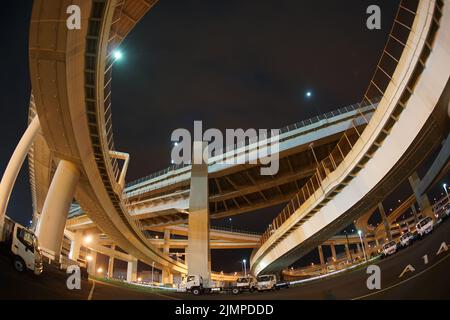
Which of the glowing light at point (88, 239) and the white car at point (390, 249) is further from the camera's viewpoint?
the glowing light at point (88, 239)

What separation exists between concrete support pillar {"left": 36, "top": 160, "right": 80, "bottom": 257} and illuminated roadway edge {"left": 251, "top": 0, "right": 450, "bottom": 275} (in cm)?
1855

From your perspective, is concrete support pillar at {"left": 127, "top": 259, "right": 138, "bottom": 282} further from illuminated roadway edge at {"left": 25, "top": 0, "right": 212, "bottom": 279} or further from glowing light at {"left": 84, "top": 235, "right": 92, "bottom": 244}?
illuminated roadway edge at {"left": 25, "top": 0, "right": 212, "bottom": 279}

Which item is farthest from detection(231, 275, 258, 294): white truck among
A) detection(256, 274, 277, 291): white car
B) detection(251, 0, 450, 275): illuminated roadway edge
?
detection(251, 0, 450, 275): illuminated roadway edge

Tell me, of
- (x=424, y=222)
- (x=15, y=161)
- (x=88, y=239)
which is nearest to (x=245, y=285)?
(x=424, y=222)

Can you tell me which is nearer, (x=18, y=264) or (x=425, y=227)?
(x=18, y=264)

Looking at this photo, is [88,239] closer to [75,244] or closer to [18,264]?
[75,244]

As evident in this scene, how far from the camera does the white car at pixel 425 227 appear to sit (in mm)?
20750

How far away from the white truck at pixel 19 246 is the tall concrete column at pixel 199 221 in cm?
2033

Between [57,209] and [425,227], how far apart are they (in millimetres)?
25135

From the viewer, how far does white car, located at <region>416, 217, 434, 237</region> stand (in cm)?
2075

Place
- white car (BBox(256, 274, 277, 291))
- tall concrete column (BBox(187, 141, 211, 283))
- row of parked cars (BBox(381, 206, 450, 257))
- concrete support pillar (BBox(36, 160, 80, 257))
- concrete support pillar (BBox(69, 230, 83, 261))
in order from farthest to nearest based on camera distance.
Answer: concrete support pillar (BBox(69, 230, 83, 261)) → tall concrete column (BBox(187, 141, 211, 283)) → white car (BBox(256, 274, 277, 291)) → row of parked cars (BBox(381, 206, 450, 257)) → concrete support pillar (BBox(36, 160, 80, 257))

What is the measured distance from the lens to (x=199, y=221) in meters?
33.3

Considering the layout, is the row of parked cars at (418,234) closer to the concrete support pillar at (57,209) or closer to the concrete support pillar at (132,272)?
the concrete support pillar at (57,209)

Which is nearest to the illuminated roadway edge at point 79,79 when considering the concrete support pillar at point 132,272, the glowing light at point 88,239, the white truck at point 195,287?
the white truck at point 195,287
